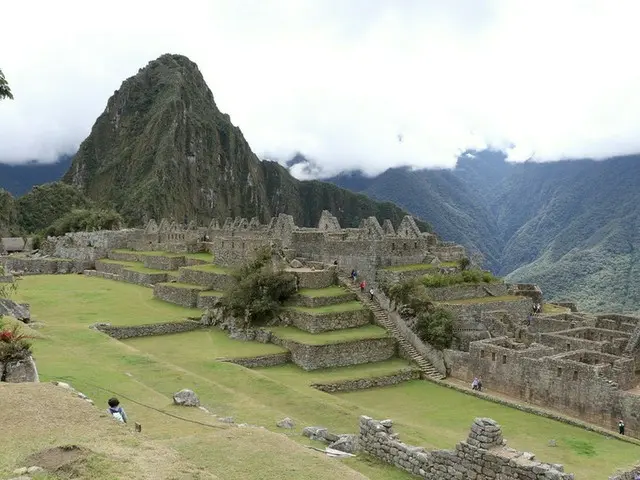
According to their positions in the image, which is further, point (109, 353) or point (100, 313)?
point (100, 313)

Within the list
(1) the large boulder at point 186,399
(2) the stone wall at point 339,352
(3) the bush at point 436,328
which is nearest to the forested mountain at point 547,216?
(3) the bush at point 436,328

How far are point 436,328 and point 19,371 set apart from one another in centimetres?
1566

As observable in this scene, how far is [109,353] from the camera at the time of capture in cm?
1819

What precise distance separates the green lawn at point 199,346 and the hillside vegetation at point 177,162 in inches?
4223

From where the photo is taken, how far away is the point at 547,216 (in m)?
→ 68.2

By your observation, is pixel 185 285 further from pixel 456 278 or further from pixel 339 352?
pixel 456 278

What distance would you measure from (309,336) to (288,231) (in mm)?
9464

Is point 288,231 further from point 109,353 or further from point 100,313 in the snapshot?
point 109,353

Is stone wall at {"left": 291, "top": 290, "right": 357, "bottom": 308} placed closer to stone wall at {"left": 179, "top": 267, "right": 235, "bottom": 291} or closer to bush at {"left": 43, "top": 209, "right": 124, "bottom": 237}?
stone wall at {"left": 179, "top": 267, "right": 235, "bottom": 291}

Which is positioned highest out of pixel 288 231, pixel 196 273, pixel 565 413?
pixel 288 231

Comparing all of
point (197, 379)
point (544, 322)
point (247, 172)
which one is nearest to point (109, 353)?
point (197, 379)

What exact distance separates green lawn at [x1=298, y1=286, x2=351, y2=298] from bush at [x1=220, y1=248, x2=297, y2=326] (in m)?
0.54

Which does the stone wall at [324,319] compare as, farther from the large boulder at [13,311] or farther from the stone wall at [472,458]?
the stone wall at [472,458]

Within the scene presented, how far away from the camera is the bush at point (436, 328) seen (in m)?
23.0
